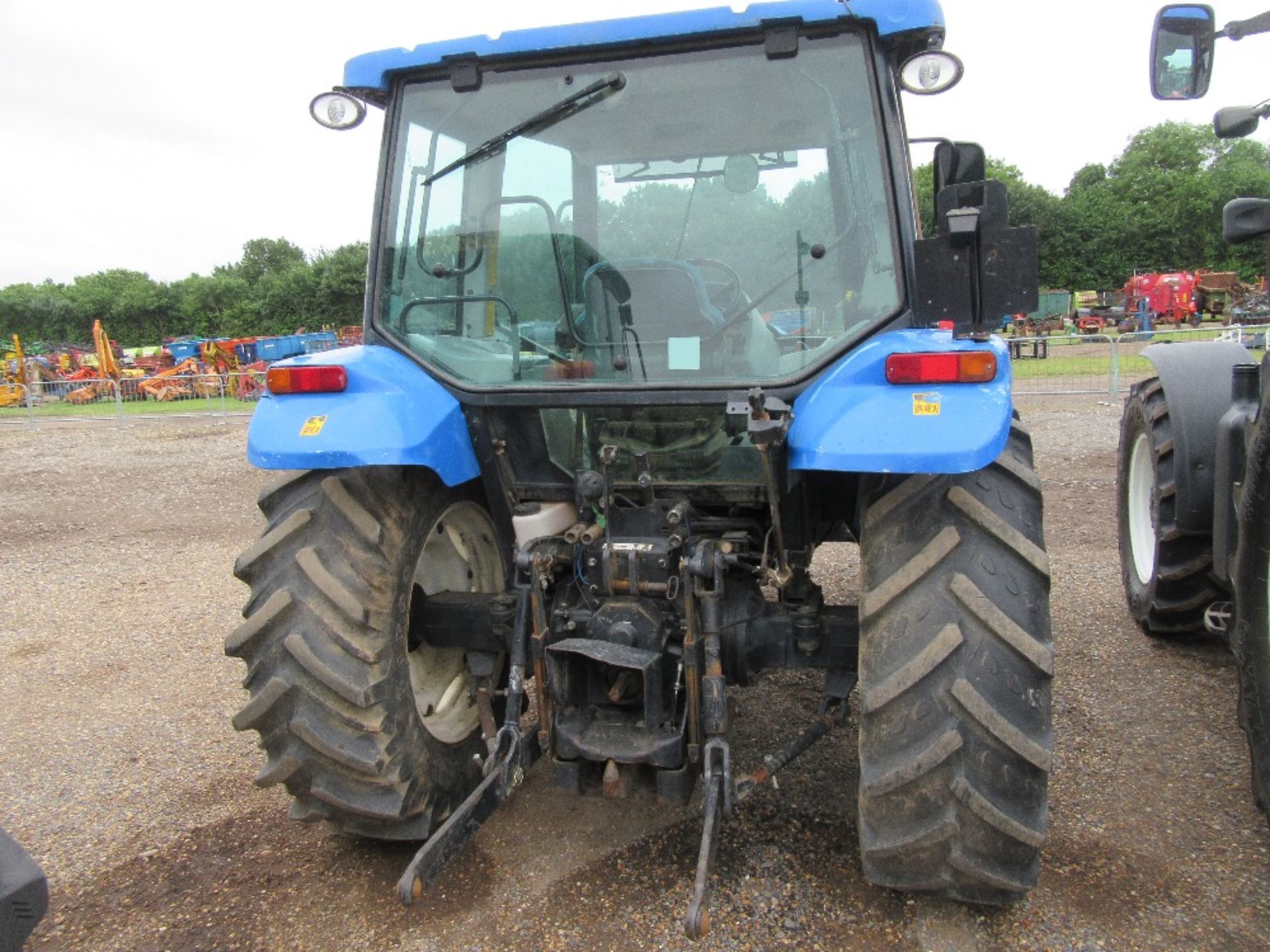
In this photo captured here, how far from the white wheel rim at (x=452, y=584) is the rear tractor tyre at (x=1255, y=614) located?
2.41 meters

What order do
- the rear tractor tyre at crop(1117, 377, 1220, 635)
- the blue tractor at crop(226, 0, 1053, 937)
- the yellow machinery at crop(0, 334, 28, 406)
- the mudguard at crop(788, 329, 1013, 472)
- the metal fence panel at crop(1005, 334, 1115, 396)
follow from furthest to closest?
the yellow machinery at crop(0, 334, 28, 406) < the metal fence panel at crop(1005, 334, 1115, 396) < the rear tractor tyre at crop(1117, 377, 1220, 635) < the blue tractor at crop(226, 0, 1053, 937) < the mudguard at crop(788, 329, 1013, 472)

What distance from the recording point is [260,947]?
252cm

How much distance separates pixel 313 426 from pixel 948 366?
A: 170 cm

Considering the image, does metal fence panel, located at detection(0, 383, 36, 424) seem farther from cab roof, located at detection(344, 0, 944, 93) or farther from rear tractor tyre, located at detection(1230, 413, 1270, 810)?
rear tractor tyre, located at detection(1230, 413, 1270, 810)

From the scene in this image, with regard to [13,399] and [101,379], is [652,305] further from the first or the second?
[13,399]

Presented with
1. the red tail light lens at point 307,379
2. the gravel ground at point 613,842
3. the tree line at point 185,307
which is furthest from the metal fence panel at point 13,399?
the red tail light lens at point 307,379

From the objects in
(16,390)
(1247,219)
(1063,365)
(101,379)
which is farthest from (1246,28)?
(16,390)

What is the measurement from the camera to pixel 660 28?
8.79 feet

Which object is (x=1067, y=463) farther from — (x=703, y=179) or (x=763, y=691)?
(x=703, y=179)

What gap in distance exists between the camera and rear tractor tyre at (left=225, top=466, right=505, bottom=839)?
2.57 m

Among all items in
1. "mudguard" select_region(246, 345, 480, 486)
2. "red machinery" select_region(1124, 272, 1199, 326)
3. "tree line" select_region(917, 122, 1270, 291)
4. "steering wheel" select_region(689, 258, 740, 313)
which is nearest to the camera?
"mudguard" select_region(246, 345, 480, 486)

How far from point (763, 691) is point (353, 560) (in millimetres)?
2054

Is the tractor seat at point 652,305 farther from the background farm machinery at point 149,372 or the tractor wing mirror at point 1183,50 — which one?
the background farm machinery at point 149,372

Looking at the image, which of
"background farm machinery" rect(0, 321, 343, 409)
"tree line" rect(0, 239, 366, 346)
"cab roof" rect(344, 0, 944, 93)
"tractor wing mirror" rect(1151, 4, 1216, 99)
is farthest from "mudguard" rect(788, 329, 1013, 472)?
"tree line" rect(0, 239, 366, 346)
